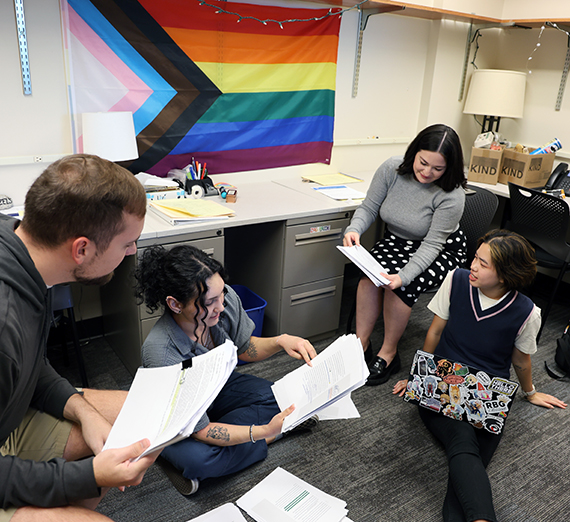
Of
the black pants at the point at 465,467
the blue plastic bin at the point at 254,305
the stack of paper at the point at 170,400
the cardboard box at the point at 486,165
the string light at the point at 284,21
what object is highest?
the string light at the point at 284,21

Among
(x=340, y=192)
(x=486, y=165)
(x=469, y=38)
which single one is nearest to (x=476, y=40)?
(x=469, y=38)

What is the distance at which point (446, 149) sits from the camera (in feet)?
7.35

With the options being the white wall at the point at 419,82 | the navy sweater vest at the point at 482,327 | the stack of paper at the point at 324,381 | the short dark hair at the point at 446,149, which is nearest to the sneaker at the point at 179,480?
the stack of paper at the point at 324,381

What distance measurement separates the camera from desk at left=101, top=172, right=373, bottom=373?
2186mm

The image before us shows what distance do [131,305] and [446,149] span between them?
1.56m

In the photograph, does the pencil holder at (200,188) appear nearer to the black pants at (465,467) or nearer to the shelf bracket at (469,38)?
the black pants at (465,467)

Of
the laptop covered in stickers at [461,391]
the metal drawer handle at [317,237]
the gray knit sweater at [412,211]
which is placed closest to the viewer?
the laptop covered in stickers at [461,391]

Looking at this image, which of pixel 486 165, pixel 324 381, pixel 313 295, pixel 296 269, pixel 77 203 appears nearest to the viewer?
pixel 77 203

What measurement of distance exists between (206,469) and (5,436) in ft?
2.28

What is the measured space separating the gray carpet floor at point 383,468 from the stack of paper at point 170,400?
2.04 feet

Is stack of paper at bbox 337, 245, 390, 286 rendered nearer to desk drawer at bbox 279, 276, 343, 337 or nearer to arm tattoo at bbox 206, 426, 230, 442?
desk drawer at bbox 279, 276, 343, 337

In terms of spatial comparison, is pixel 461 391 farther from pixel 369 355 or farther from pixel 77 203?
pixel 77 203

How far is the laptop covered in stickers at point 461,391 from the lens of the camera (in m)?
1.75

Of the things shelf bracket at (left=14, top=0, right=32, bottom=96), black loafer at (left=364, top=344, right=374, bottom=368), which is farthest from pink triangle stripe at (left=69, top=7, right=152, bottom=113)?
black loafer at (left=364, top=344, right=374, bottom=368)
